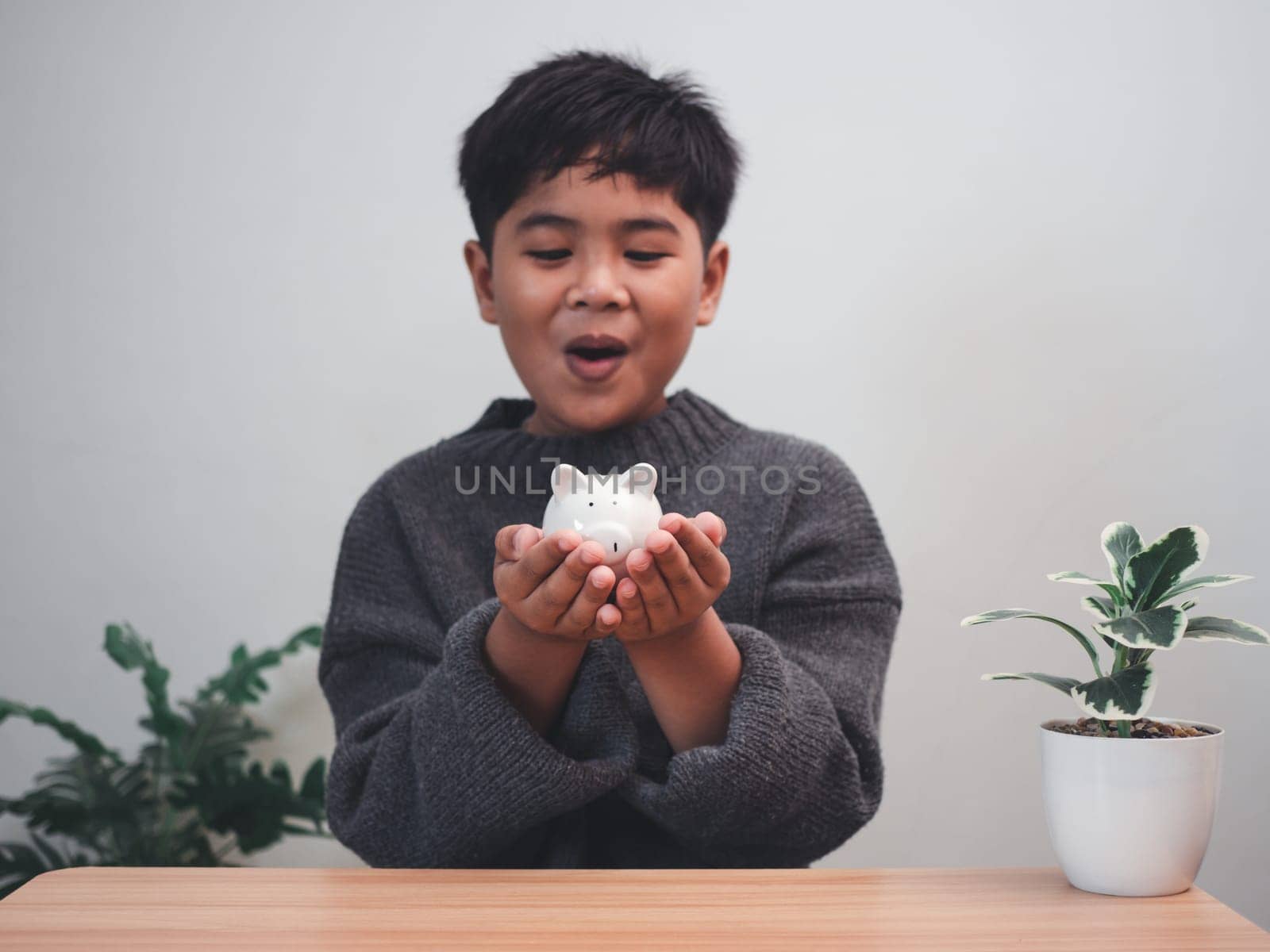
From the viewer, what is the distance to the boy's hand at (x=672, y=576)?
0.72 meters

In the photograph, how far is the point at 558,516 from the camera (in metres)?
0.79

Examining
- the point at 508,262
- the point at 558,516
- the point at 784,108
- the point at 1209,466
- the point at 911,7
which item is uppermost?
the point at 911,7

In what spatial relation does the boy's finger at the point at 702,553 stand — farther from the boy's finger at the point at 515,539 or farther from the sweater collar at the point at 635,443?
the sweater collar at the point at 635,443

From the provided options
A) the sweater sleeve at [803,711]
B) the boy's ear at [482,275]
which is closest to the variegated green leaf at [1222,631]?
the sweater sleeve at [803,711]

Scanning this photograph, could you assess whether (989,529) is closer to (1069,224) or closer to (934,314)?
(934,314)

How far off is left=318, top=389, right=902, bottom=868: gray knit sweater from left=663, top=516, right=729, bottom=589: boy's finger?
114 millimetres

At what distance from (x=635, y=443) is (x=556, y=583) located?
41 centimetres

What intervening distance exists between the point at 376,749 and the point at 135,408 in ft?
3.16

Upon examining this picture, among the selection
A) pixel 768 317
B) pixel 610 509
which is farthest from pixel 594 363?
pixel 768 317

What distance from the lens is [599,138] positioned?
3.39ft

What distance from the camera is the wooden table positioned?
59 cm

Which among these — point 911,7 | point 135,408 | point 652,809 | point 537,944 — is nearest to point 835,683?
point 652,809

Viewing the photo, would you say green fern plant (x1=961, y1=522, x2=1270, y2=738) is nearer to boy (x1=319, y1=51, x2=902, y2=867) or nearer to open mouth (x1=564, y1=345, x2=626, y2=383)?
boy (x1=319, y1=51, x2=902, y2=867)

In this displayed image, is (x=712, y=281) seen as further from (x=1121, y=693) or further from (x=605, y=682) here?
(x=1121, y=693)
